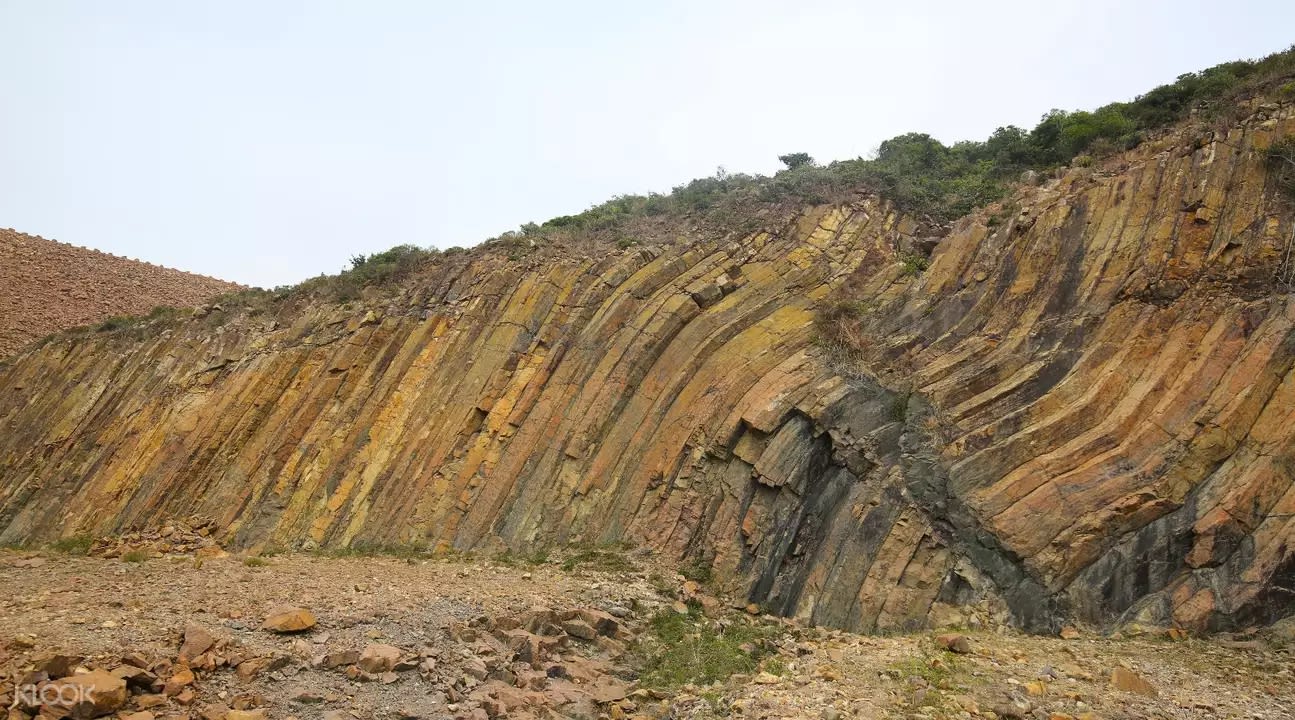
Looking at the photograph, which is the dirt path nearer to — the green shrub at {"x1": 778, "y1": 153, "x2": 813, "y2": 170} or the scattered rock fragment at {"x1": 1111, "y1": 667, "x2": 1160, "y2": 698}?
the scattered rock fragment at {"x1": 1111, "y1": 667, "x2": 1160, "y2": 698}

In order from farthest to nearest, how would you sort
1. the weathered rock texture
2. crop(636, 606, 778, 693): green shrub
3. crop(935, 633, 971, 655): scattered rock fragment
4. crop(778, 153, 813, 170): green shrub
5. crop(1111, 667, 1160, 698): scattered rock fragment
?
1. the weathered rock texture
2. crop(778, 153, 813, 170): green shrub
3. crop(636, 606, 778, 693): green shrub
4. crop(935, 633, 971, 655): scattered rock fragment
5. crop(1111, 667, 1160, 698): scattered rock fragment

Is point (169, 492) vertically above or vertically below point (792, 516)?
below

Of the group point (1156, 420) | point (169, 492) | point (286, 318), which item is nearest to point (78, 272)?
point (286, 318)

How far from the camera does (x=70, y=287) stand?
34.1 meters

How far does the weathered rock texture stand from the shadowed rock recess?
A: 12.9 meters

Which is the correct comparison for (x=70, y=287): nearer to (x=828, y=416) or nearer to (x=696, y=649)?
(x=828, y=416)

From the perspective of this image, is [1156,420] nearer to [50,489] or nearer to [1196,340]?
[1196,340]

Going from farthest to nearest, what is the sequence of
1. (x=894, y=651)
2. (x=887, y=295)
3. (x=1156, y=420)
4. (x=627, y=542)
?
(x=887, y=295) → (x=627, y=542) → (x=1156, y=420) → (x=894, y=651)

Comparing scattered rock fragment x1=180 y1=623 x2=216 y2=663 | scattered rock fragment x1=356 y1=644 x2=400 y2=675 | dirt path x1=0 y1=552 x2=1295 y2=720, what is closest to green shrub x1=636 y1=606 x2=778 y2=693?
dirt path x1=0 y1=552 x2=1295 y2=720

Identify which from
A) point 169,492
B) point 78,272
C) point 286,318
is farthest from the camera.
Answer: point 78,272

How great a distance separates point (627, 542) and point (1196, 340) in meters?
9.24

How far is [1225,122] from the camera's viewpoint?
13.8 metres

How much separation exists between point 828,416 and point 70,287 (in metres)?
34.7

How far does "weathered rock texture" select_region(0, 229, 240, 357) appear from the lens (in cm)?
3136
